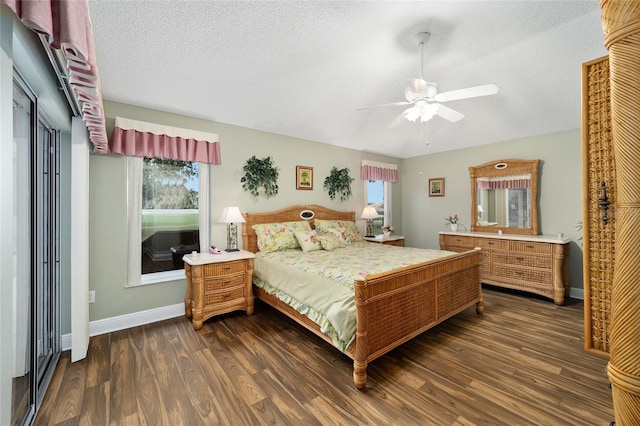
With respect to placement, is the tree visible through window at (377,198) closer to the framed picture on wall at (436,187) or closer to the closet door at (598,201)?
the framed picture on wall at (436,187)

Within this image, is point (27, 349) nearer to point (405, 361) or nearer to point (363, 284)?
point (363, 284)

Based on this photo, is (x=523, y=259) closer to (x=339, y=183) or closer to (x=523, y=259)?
(x=523, y=259)

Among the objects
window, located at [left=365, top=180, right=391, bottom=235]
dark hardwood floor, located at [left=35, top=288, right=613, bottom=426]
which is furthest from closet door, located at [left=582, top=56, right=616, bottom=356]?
window, located at [left=365, top=180, right=391, bottom=235]

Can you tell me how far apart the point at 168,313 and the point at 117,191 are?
4.97 ft

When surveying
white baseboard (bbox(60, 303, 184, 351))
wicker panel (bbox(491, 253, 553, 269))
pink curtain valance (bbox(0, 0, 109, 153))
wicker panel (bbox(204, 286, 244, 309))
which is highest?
pink curtain valance (bbox(0, 0, 109, 153))

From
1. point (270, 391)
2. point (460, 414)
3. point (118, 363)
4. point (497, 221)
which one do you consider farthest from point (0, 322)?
point (497, 221)

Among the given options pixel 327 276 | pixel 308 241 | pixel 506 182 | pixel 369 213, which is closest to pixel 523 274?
pixel 506 182

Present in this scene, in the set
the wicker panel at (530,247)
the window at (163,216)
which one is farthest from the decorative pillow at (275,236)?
the wicker panel at (530,247)

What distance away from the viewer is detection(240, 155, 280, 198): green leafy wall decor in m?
3.85

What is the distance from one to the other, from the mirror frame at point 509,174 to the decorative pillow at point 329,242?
268 centimetres

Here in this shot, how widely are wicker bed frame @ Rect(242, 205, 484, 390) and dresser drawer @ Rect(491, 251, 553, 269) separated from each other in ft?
3.95

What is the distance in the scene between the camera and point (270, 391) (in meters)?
1.95

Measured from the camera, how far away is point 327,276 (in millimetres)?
2439

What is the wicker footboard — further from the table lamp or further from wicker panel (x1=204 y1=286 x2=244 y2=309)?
the table lamp
